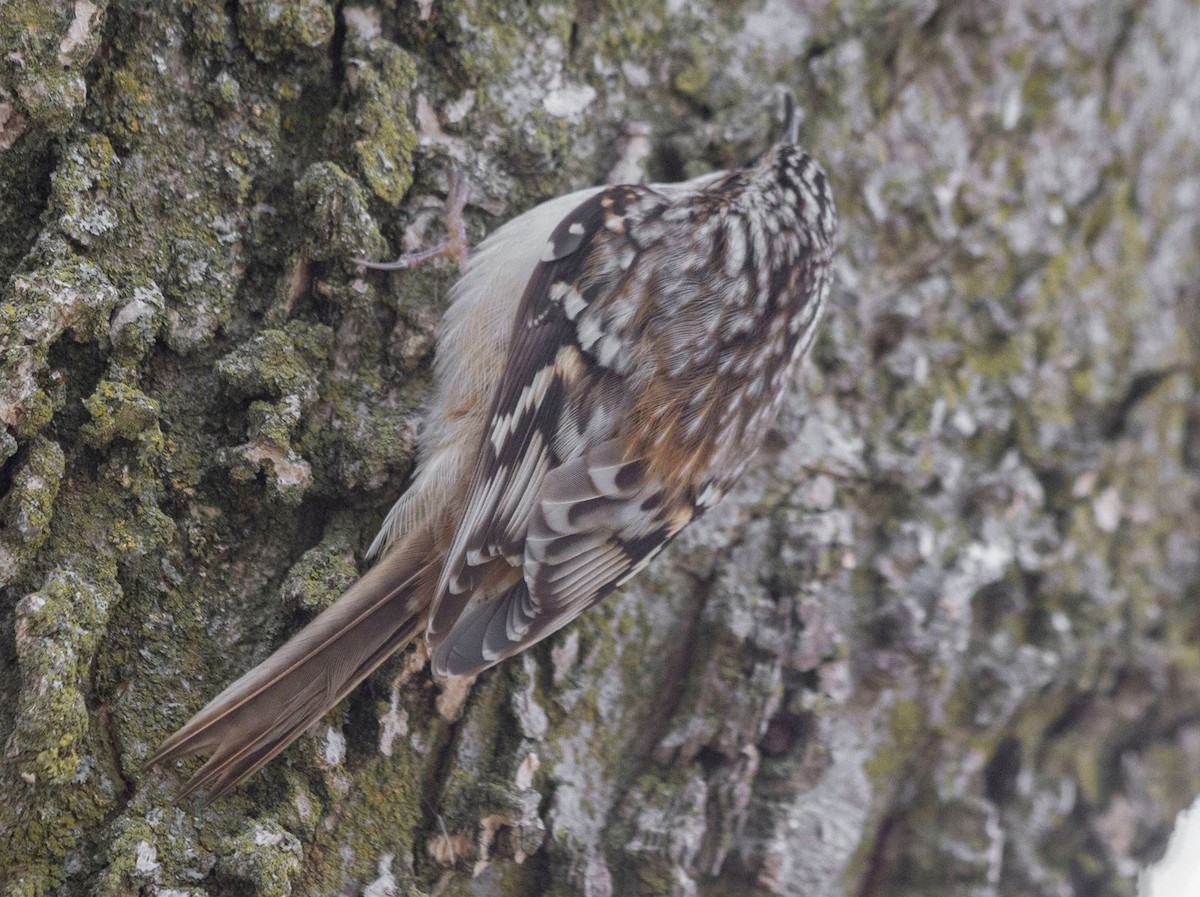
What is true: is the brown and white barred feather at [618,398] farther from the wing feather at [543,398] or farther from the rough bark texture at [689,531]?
the rough bark texture at [689,531]

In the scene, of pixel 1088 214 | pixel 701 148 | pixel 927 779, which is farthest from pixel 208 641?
pixel 1088 214

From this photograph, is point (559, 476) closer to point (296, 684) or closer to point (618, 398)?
point (618, 398)

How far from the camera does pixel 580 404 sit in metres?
1.62

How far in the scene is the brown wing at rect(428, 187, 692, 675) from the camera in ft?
4.92

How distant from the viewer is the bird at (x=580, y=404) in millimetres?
1477

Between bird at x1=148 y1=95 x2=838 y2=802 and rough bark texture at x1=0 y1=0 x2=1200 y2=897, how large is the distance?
8 centimetres

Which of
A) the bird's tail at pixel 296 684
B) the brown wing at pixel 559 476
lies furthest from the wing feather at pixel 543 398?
the bird's tail at pixel 296 684

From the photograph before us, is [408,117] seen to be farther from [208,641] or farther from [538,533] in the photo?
[208,641]

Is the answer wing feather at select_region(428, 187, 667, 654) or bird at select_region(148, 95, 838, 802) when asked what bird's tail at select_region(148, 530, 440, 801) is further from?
wing feather at select_region(428, 187, 667, 654)

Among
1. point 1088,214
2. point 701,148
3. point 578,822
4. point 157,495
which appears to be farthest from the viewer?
point 1088,214

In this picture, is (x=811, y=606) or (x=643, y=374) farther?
(x=811, y=606)

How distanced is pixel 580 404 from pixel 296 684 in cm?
60

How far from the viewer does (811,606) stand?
1757mm

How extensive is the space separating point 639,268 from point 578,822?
34.9 inches
